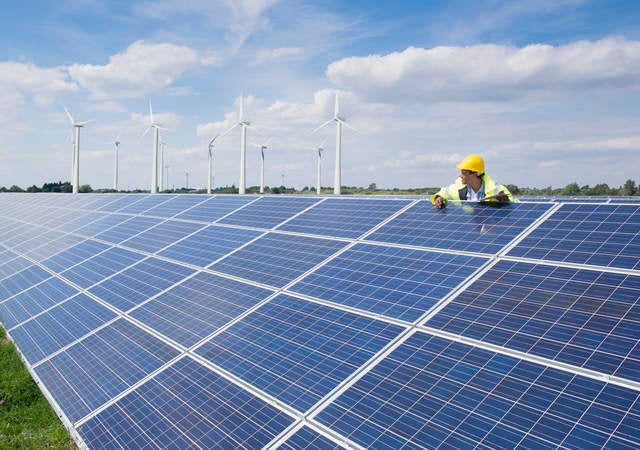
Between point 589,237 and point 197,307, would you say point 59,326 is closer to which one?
point 197,307

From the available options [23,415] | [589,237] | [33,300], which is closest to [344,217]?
[589,237]

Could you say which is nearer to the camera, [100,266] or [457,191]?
[457,191]

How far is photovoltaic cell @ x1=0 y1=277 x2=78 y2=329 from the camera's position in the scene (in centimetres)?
1327

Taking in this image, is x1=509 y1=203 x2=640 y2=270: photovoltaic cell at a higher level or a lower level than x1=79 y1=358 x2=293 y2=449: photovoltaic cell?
higher

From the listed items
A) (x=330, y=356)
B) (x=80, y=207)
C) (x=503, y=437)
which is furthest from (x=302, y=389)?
(x=80, y=207)

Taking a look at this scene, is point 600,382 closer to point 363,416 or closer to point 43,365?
point 363,416

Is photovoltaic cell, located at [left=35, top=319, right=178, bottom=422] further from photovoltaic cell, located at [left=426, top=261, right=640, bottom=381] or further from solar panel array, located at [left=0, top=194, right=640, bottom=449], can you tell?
photovoltaic cell, located at [left=426, top=261, right=640, bottom=381]

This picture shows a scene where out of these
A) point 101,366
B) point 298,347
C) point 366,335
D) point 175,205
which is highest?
point 175,205

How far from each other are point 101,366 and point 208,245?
213 inches

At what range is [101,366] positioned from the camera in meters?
8.97

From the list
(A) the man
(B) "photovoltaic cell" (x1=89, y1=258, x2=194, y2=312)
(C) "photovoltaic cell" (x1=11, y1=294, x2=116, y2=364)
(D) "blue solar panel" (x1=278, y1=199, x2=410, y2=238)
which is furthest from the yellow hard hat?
(C) "photovoltaic cell" (x1=11, y1=294, x2=116, y2=364)

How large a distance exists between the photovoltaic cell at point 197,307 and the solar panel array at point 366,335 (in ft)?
0.17

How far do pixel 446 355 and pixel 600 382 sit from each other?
1.87m

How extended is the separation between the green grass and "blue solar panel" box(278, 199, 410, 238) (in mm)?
7163
